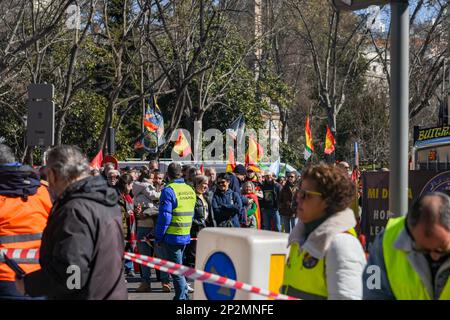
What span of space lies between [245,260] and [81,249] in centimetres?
118

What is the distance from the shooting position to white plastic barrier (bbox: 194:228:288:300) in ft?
16.9

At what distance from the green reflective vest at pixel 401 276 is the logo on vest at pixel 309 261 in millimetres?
534

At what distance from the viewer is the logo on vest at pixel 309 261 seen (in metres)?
4.27

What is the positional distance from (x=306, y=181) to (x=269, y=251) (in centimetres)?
89

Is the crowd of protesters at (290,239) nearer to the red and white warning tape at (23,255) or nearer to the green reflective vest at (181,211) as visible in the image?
the red and white warning tape at (23,255)

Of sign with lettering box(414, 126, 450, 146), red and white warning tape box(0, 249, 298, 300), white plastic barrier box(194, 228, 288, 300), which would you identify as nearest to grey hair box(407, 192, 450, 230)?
red and white warning tape box(0, 249, 298, 300)

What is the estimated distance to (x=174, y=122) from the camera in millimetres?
29797

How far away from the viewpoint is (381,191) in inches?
367

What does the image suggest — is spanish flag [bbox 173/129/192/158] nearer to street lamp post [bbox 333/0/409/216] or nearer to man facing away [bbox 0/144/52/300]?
man facing away [bbox 0/144/52/300]

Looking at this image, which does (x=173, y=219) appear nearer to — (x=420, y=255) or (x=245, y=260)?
(x=245, y=260)

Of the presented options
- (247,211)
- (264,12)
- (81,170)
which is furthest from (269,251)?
(264,12)

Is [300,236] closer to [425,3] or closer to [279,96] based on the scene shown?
[425,3]

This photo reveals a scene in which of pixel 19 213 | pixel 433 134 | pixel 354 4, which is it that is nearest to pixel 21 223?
pixel 19 213

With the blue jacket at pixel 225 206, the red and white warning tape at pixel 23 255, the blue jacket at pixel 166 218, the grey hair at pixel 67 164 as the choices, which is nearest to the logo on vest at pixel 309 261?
→ the grey hair at pixel 67 164
